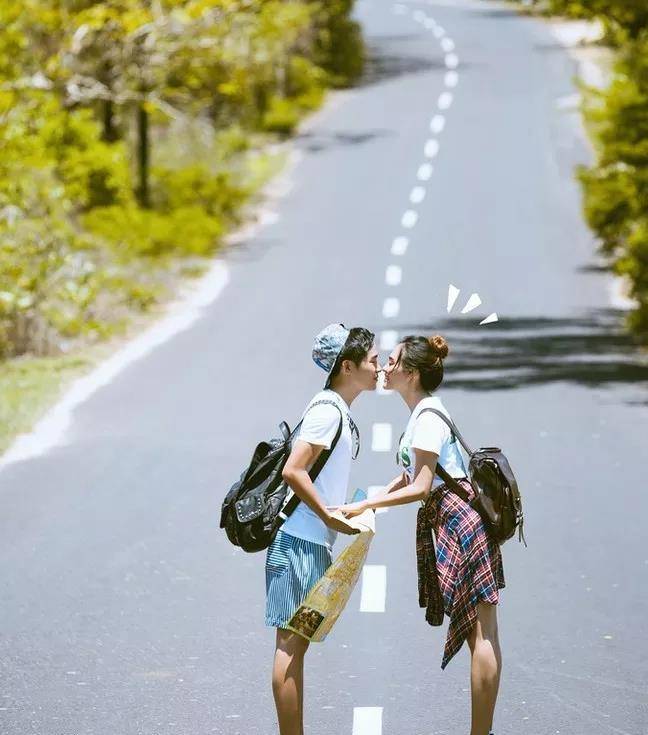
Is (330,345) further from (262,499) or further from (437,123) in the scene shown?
(437,123)

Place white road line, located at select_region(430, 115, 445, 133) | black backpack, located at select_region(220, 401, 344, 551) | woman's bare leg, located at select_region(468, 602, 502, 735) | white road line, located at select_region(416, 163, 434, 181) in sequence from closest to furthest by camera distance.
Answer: black backpack, located at select_region(220, 401, 344, 551) < woman's bare leg, located at select_region(468, 602, 502, 735) < white road line, located at select_region(416, 163, 434, 181) < white road line, located at select_region(430, 115, 445, 133)

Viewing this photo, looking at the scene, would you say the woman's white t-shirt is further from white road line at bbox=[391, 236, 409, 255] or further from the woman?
white road line at bbox=[391, 236, 409, 255]

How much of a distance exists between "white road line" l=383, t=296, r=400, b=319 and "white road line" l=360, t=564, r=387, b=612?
12.2m

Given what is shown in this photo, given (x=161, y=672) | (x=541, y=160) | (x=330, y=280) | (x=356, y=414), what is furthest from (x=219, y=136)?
(x=161, y=672)

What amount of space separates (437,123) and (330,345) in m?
38.6

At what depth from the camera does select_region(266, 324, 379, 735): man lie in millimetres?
5953

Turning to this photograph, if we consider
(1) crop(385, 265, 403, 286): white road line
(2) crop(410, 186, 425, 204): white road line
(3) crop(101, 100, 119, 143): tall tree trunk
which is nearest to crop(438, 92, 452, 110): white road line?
(2) crop(410, 186, 425, 204): white road line

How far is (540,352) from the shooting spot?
62.2 feet

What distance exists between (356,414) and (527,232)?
1667cm

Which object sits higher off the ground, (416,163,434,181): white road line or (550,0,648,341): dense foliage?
(550,0,648,341): dense foliage

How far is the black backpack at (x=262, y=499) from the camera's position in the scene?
6.04m

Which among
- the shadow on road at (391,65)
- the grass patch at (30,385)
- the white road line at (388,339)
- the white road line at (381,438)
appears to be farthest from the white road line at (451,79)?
the white road line at (381,438)

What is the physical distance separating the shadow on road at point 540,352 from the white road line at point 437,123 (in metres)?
20.9

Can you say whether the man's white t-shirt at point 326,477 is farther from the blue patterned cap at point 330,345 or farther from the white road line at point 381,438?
the white road line at point 381,438
